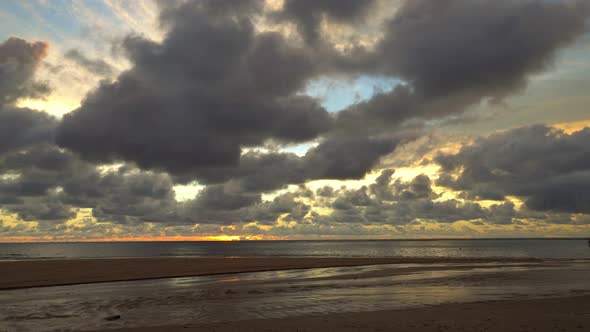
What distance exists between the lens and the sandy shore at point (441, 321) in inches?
619

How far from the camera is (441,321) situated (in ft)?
55.0

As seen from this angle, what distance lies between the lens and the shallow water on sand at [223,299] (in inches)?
746

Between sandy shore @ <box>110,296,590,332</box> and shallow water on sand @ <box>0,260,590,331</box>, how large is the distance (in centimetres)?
145

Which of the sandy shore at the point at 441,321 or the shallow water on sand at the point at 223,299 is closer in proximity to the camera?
the sandy shore at the point at 441,321

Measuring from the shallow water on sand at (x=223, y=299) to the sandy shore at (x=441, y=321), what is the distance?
4.76 ft

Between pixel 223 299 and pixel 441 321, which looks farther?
pixel 223 299

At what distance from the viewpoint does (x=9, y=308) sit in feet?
74.2

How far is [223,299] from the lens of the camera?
24703mm

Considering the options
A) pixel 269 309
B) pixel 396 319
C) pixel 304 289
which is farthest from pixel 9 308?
pixel 396 319

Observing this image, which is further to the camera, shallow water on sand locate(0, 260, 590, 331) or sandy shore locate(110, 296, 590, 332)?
shallow water on sand locate(0, 260, 590, 331)

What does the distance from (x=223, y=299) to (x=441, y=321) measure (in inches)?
523

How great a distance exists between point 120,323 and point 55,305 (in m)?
8.21

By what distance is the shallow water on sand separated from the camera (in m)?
19.0

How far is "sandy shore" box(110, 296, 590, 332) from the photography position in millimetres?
15719
